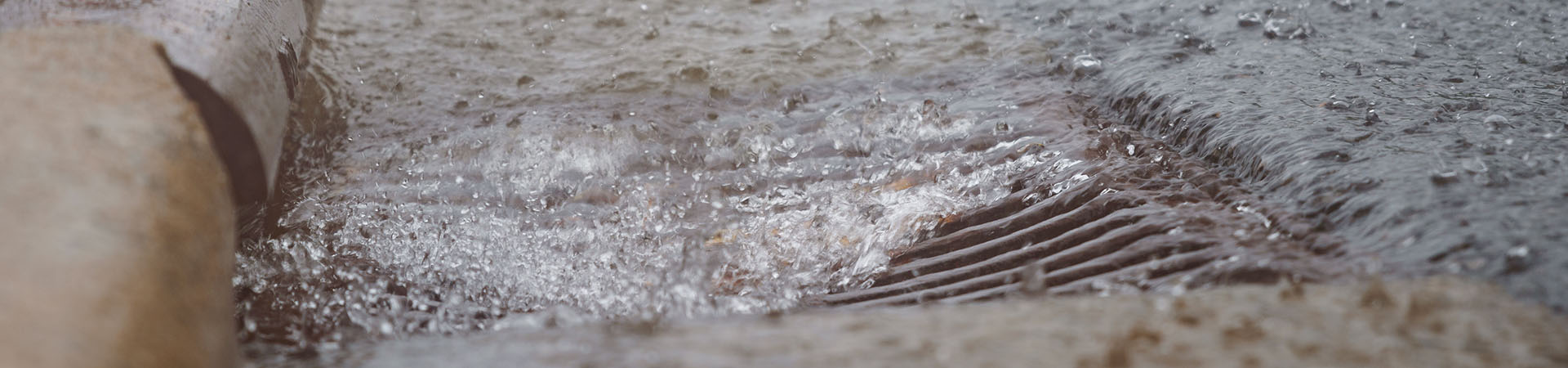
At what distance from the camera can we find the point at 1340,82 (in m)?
2.35

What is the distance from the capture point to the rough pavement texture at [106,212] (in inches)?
46.4

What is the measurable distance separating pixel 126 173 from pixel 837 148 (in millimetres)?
1605

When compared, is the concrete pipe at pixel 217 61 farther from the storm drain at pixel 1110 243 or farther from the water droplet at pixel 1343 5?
the water droplet at pixel 1343 5

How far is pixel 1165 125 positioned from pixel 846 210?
2.44ft

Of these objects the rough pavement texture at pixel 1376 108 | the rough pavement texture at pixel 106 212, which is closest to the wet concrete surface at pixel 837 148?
the rough pavement texture at pixel 1376 108

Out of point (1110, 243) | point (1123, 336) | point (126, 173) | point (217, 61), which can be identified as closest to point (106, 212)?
point (126, 173)

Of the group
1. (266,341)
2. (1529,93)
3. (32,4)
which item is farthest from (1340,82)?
(32,4)

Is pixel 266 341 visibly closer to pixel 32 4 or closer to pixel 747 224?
pixel 32 4

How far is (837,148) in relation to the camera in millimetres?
2629

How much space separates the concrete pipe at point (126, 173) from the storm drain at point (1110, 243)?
3.47ft

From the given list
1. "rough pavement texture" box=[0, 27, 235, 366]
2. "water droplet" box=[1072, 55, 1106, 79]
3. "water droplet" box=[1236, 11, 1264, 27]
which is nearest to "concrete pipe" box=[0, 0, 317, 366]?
"rough pavement texture" box=[0, 27, 235, 366]

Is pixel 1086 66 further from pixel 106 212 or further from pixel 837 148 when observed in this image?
pixel 106 212

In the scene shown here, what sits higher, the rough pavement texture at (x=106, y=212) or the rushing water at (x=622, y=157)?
the rough pavement texture at (x=106, y=212)

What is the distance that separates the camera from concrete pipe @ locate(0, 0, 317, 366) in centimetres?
119
